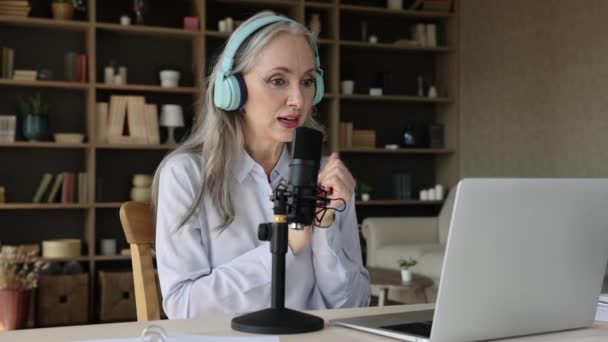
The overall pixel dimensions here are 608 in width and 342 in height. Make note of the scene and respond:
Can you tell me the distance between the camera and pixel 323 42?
624 centimetres

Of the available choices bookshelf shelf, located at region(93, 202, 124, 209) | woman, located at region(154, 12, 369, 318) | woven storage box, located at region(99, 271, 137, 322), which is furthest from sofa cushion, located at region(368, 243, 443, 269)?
woman, located at region(154, 12, 369, 318)

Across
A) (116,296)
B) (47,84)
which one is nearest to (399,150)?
(116,296)

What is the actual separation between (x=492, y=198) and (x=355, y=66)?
5762 mm

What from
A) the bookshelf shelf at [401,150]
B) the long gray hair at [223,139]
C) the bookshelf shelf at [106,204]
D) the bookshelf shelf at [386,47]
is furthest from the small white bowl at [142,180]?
the long gray hair at [223,139]

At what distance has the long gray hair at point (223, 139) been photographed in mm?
1731

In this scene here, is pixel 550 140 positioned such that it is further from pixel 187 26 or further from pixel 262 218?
pixel 262 218

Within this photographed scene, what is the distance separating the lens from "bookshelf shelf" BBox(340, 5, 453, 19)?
6.31m

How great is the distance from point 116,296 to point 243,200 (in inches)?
157

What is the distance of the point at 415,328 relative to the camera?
119cm

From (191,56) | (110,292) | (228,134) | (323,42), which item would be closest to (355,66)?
(323,42)

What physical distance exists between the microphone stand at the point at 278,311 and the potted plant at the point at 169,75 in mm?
4770

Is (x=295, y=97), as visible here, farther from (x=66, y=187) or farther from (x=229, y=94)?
(x=66, y=187)

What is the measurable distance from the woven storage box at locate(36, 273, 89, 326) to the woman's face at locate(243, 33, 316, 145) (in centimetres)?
408

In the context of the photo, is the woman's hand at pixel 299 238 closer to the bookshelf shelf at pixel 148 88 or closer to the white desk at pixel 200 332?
the white desk at pixel 200 332
